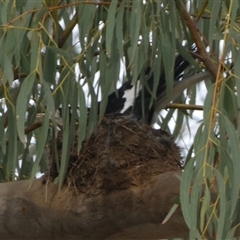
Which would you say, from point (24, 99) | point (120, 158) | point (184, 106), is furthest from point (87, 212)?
point (184, 106)

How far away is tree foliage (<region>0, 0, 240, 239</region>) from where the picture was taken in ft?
4.06

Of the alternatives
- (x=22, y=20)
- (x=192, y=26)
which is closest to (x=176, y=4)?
(x=192, y=26)

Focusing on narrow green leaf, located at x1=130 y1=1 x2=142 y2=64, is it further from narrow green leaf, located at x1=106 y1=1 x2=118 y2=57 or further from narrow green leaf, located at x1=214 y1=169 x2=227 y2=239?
narrow green leaf, located at x1=214 y1=169 x2=227 y2=239

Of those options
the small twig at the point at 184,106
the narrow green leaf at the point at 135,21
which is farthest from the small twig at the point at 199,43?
the small twig at the point at 184,106

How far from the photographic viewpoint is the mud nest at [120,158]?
160 cm

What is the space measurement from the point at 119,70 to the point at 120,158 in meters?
0.29

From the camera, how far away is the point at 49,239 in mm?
1601

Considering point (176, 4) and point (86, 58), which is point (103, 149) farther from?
point (176, 4)

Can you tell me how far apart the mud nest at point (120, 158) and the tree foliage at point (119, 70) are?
0.08 metres

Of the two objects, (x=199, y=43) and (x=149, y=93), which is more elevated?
(x=199, y=43)

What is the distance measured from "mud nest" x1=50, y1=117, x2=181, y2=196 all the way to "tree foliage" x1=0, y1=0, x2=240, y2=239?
8 cm

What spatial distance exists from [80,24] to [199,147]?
37 cm

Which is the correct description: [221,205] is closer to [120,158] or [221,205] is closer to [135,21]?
[135,21]

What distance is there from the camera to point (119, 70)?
1.50 metres
